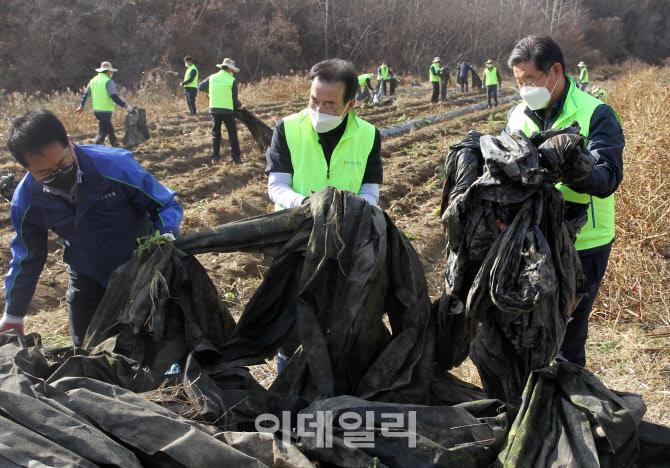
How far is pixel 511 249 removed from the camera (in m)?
1.91

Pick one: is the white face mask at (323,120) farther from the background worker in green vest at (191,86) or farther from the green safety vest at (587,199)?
the background worker in green vest at (191,86)

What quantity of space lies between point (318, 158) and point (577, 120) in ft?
3.75

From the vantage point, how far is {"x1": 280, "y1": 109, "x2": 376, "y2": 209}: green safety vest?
103 inches

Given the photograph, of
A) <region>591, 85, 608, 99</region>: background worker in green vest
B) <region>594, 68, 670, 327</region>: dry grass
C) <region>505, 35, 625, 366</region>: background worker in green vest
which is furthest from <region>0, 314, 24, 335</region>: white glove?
<region>591, 85, 608, 99</region>: background worker in green vest

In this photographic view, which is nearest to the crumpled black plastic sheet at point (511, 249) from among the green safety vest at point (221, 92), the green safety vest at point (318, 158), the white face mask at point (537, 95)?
the white face mask at point (537, 95)

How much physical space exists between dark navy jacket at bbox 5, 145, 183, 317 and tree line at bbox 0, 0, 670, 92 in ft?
59.0

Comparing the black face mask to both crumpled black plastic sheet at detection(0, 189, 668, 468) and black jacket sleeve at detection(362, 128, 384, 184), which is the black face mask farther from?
black jacket sleeve at detection(362, 128, 384, 184)

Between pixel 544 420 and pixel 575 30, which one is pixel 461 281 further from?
pixel 575 30

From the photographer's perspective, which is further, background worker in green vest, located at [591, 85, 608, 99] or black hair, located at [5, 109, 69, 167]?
background worker in green vest, located at [591, 85, 608, 99]

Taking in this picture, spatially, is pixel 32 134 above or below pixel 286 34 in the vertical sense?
below

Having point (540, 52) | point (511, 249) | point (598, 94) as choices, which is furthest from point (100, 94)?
point (598, 94)

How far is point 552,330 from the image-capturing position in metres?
2.01

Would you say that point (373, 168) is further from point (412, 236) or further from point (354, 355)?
point (412, 236)

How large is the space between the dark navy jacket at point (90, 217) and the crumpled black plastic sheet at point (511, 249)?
4.30 ft
